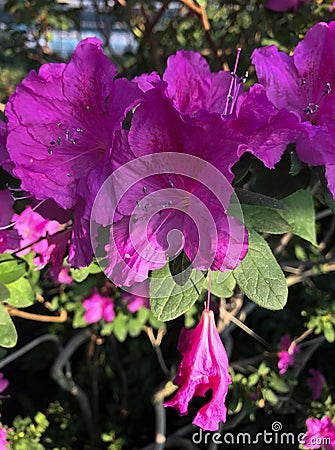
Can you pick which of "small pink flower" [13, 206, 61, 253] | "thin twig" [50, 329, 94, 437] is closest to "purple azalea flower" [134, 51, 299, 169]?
"small pink flower" [13, 206, 61, 253]

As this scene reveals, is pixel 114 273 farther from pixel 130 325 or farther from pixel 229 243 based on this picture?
pixel 130 325


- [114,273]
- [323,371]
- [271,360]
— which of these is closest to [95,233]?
[114,273]

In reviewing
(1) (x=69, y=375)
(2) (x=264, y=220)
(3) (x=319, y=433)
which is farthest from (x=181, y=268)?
(1) (x=69, y=375)

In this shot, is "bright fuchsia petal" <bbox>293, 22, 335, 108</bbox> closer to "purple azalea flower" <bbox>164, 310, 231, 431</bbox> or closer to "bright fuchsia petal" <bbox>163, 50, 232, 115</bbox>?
"bright fuchsia petal" <bbox>163, 50, 232, 115</bbox>

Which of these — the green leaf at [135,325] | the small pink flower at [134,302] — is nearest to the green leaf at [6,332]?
the small pink flower at [134,302]

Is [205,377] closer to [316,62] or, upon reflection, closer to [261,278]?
[261,278]

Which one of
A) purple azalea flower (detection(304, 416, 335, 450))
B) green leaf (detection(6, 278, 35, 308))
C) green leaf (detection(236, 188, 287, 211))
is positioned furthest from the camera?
purple azalea flower (detection(304, 416, 335, 450))
